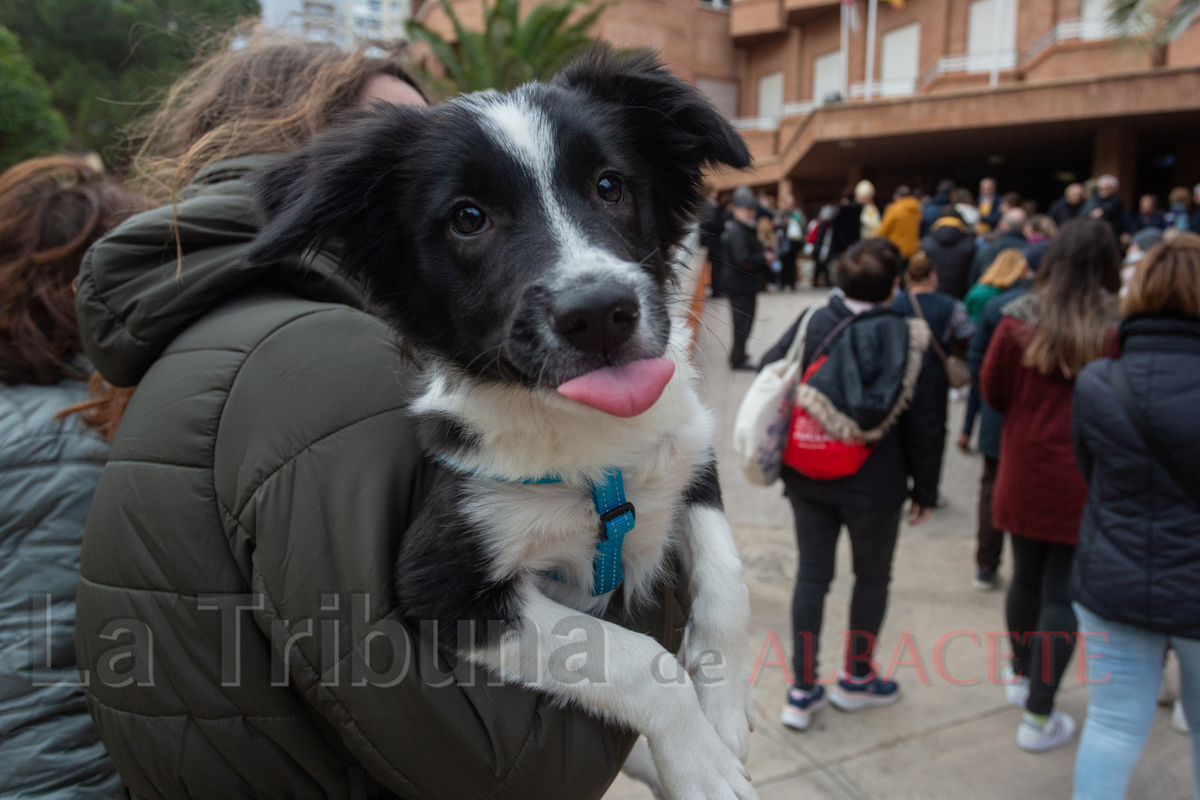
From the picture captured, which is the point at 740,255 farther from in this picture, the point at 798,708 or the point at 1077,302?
the point at 798,708

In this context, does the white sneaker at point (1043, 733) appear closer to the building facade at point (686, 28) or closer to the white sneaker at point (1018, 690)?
the white sneaker at point (1018, 690)

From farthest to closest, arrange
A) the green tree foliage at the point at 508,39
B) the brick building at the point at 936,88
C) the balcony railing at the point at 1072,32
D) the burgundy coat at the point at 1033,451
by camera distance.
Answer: the balcony railing at the point at 1072,32 → the green tree foliage at the point at 508,39 → the brick building at the point at 936,88 → the burgundy coat at the point at 1033,451

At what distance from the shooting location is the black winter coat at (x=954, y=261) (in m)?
9.92

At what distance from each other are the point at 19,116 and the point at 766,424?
19720 mm

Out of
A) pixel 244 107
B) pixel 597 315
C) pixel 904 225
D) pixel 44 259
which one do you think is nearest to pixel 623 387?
pixel 597 315

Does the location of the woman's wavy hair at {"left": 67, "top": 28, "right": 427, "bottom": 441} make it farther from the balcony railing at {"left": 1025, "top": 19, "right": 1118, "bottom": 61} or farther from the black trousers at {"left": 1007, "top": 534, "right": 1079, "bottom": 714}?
the balcony railing at {"left": 1025, "top": 19, "right": 1118, "bottom": 61}

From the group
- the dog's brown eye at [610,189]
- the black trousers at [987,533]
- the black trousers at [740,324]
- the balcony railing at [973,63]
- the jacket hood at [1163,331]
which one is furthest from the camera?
the balcony railing at [973,63]

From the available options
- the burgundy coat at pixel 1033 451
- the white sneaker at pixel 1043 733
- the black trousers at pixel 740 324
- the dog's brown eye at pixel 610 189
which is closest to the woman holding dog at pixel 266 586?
the dog's brown eye at pixel 610 189

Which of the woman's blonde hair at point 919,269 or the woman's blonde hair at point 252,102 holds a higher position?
the woman's blonde hair at point 252,102

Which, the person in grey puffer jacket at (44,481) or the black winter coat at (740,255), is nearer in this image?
the person in grey puffer jacket at (44,481)

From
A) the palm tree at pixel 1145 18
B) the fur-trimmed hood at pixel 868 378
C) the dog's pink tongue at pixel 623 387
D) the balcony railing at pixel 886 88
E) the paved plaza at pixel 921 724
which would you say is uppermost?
the balcony railing at pixel 886 88

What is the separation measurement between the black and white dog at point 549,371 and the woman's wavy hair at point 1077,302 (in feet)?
9.40

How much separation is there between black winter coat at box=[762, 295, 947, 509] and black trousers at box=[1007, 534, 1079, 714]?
564mm

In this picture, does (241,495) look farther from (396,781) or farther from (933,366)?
(933,366)
